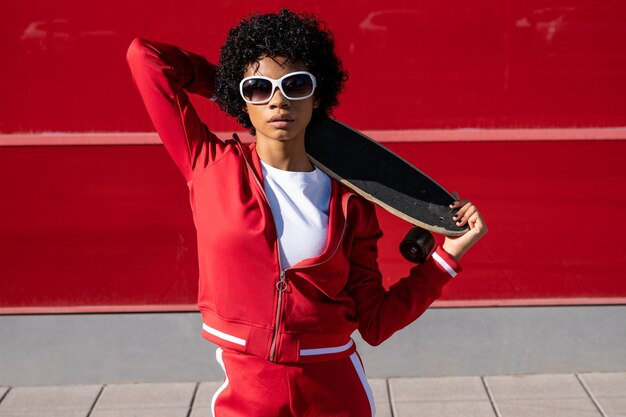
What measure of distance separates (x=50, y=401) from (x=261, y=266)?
244 cm

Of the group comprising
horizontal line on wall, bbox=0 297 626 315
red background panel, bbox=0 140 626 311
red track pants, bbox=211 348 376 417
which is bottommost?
horizontal line on wall, bbox=0 297 626 315

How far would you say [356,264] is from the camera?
2477 millimetres

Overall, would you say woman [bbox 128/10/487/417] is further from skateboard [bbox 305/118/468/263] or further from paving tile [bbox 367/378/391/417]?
paving tile [bbox 367/378/391/417]

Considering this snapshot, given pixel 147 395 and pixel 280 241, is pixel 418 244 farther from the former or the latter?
pixel 147 395

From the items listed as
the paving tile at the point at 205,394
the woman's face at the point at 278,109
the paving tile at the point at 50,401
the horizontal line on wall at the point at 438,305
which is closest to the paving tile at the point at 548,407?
the horizontal line on wall at the point at 438,305

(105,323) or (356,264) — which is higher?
(356,264)

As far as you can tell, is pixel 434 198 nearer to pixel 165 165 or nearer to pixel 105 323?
pixel 165 165

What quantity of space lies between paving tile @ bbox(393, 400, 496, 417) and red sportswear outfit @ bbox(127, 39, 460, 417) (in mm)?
1771

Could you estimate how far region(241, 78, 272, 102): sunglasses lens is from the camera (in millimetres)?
2375

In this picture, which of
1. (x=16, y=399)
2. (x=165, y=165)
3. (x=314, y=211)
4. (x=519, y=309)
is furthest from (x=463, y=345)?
(x=314, y=211)

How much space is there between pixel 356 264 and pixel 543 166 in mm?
2184

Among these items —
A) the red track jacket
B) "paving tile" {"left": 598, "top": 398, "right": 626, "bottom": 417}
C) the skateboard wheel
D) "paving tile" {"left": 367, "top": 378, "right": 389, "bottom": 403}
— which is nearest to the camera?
the red track jacket

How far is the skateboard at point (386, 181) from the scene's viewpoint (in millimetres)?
2455

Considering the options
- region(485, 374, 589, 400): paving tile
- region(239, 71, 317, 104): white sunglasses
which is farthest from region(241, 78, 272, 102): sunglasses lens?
→ region(485, 374, 589, 400): paving tile
